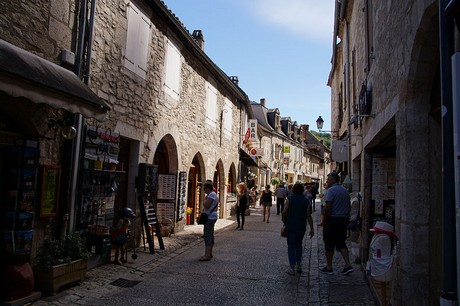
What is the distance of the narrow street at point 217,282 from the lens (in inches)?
198

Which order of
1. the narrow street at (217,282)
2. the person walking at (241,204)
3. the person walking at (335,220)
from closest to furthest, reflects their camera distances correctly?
the narrow street at (217,282), the person walking at (335,220), the person walking at (241,204)

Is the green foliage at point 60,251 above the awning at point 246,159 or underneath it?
underneath

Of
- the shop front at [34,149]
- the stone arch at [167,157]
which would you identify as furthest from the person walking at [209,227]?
the stone arch at [167,157]

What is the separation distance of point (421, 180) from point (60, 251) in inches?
172

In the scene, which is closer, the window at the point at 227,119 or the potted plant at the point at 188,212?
the potted plant at the point at 188,212

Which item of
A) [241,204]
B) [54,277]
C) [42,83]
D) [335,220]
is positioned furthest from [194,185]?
[42,83]

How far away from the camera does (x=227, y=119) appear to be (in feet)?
49.8

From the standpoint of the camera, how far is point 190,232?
35.1ft

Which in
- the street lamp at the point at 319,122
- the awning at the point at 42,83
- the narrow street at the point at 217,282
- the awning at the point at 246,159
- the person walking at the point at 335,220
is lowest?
the narrow street at the point at 217,282

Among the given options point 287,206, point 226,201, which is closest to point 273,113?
point 226,201

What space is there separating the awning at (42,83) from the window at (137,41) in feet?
7.39

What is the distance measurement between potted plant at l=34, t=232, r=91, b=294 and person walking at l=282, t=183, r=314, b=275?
3.12 meters

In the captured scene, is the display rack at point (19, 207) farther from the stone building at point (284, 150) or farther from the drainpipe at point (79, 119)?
the stone building at point (284, 150)

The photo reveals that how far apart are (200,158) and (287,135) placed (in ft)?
79.6
